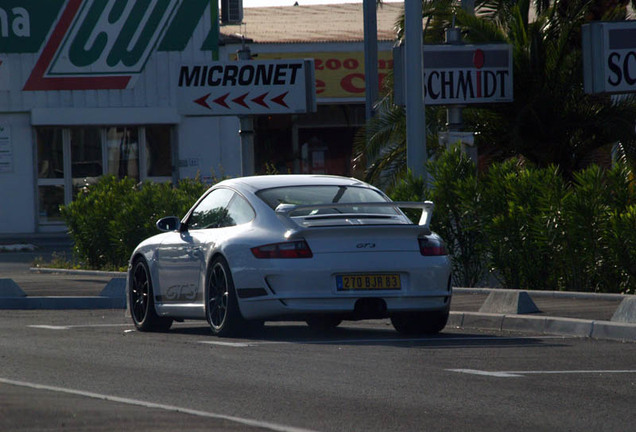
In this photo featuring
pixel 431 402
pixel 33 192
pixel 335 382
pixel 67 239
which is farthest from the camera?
pixel 33 192

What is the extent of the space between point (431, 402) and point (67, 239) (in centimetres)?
3224

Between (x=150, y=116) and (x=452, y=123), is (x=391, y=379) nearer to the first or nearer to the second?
(x=452, y=123)

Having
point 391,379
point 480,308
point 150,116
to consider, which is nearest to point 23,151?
point 150,116

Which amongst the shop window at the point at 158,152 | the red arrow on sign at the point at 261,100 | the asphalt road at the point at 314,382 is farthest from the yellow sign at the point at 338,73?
the asphalt road at the point at 314,382

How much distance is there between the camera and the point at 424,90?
749 inches

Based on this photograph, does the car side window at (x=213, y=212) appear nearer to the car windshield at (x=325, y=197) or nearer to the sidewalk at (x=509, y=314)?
the car windshield at (x=325, y=197)

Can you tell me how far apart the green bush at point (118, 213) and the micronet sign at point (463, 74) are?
486cm

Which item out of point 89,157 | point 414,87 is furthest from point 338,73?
point 414,87

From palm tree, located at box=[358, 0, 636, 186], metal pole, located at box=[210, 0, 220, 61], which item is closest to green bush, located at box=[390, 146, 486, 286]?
palm tree, located at box=[358, 0, 636, 186]

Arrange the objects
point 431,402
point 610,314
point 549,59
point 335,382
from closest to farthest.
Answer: point 431,402 → point 335,382 → point 610,314 → point 549,59

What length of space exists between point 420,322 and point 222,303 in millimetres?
1716

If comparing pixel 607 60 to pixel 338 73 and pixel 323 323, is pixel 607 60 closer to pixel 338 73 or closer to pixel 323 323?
pixel 323 323

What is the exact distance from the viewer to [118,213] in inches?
906

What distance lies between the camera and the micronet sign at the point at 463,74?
19062mm
